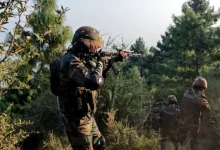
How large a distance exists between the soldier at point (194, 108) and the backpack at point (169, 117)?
2.12ft

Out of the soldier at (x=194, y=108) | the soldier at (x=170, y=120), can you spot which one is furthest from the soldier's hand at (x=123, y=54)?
the soldier at (x=170, y=120)

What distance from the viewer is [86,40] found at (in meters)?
3.98

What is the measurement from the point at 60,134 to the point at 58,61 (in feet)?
19.0

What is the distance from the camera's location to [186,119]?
736 centimetres

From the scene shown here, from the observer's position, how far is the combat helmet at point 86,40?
3.97m

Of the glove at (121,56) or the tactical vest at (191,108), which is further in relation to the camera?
the tactical vest at (191,108)

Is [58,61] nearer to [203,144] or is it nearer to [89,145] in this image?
[89,145]

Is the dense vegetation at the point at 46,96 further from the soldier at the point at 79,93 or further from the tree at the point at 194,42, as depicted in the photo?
the tree at the point at 194,42

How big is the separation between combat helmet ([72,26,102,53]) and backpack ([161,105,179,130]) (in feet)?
14.9

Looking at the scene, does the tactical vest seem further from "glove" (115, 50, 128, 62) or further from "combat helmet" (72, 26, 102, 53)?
"combat helmet" (72, 26, 102, 53)

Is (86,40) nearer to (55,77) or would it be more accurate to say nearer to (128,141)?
(55,77)

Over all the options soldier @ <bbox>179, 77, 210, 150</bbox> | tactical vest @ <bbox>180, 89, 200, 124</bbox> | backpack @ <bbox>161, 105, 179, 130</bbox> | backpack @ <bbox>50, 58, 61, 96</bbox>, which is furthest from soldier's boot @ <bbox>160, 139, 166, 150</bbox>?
backpack @ <bbox>50, 58, 61, 96</bbox>

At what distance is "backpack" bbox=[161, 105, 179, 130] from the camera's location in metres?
8.20

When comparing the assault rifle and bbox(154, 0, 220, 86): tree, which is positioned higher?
bbox(154, 0, 220, 86): tree
